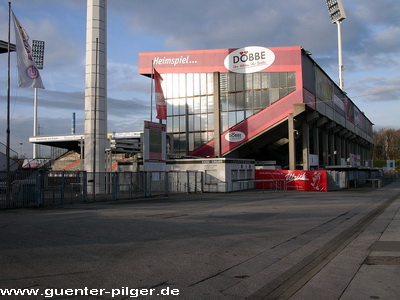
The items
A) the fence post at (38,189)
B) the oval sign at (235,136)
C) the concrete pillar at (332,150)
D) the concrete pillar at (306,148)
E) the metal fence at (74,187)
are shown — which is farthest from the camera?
the concrete pillar at (332,150)

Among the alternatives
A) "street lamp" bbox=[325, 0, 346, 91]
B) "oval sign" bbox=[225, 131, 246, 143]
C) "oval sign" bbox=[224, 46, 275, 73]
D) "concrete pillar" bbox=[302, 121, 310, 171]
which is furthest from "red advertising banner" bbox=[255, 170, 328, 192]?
"street lamp" bbox=[325, 0, 346, 91]

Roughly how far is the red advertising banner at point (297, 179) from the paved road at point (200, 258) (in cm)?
2361

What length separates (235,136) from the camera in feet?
154

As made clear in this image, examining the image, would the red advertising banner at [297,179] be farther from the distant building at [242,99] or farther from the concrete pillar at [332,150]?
the concrete pillar at [332,150]

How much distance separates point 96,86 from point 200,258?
25621mm

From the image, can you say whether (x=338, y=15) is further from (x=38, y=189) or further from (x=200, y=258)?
(x=200, y=258)

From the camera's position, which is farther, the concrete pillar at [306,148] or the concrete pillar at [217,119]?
the concrete pillar at [217,119]

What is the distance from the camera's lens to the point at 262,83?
4706cm

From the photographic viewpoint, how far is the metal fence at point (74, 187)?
19609 millimetres

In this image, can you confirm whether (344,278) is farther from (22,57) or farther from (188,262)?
(22,57)

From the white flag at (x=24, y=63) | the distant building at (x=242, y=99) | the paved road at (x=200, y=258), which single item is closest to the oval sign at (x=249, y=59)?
the distant building at (x=242, y=99)

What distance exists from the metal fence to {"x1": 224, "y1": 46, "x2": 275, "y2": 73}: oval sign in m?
21.4

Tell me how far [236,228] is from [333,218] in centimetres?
521

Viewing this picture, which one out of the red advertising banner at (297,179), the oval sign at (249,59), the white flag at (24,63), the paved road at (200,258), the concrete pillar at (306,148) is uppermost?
the oval sign at (249,59)
